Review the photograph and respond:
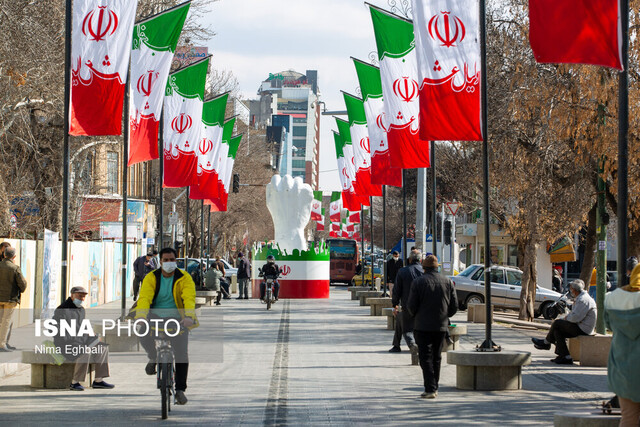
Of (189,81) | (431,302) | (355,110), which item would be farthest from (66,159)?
(355,110)

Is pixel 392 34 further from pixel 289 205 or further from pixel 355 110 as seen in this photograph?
pixel 289 205

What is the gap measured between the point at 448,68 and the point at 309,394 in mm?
5368

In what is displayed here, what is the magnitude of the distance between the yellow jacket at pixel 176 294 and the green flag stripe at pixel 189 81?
11.9 meters

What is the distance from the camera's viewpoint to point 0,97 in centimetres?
2522

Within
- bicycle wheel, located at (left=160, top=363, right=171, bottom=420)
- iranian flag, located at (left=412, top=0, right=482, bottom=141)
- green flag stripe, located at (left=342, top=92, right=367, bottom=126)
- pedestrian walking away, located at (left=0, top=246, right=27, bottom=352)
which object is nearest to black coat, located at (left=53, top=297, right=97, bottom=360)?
bicycle wheel, located at (left=160, top=363, right=171, bottom=420)

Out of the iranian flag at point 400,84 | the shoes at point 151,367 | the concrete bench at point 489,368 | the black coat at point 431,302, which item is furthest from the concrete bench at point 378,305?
the shoes at point 151,367

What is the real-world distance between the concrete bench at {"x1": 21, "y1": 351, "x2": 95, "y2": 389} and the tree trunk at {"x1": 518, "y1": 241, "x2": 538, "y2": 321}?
53.8 ft

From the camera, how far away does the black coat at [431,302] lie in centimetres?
1206

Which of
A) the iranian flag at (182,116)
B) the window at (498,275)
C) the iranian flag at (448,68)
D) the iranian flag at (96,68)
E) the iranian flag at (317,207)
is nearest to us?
the iranian flag at (96,68)

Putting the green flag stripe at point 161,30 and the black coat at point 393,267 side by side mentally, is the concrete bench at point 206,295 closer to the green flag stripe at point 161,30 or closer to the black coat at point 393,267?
the black coat at point 393,267

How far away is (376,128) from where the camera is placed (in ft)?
78.7

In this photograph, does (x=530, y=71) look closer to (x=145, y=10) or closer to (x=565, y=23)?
(x=565, y=23)

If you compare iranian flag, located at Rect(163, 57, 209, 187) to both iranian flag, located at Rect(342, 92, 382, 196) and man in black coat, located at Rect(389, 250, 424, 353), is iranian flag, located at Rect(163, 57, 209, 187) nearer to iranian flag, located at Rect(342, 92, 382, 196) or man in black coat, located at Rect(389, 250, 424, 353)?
iranian flag, located at Rect(342, 92, 382, 196)

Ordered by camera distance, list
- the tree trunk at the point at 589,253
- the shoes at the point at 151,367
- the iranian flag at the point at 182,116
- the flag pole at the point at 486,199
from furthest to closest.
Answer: the tree trunk at the point at 589,253
the iranian flag at the point at 182,116
the flag pole at the point at 486,199
the shoes at the point at 151,367
